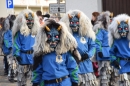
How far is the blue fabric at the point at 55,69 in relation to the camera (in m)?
5.81

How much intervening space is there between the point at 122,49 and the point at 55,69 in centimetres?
216

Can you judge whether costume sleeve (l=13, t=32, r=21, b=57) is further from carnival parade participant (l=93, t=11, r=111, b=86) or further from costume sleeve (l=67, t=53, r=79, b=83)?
costume sleeve (l=67, t=53, r=79, b=83)

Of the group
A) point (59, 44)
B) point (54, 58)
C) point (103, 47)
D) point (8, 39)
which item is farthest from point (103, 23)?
point (54, 58)

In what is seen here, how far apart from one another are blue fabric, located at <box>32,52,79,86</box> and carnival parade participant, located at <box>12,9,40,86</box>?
9.30 ft

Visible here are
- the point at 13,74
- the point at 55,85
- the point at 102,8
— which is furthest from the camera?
the point at 102,8

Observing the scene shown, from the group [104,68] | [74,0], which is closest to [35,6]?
[74,0]

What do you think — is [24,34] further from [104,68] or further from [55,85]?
[55,85]

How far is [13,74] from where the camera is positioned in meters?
12.2

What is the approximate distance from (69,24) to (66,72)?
188 centimetres

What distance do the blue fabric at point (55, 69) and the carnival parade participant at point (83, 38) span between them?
149cm

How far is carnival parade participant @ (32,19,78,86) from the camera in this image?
5.82 m

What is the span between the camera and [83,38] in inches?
297

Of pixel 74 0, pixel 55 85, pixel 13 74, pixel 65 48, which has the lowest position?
pixel 13 74

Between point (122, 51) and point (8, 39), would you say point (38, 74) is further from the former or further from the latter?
point (8, 39)
